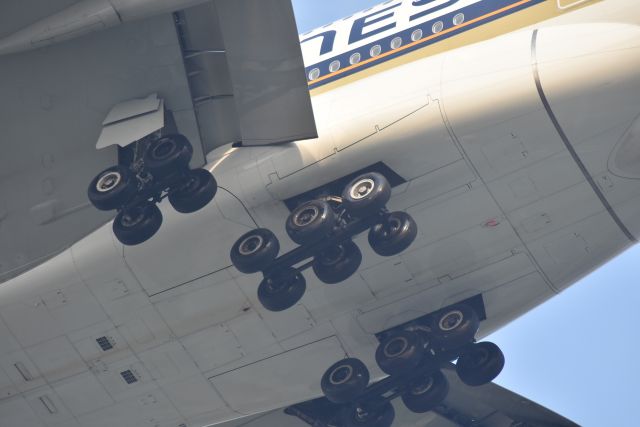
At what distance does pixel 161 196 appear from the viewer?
962 inches

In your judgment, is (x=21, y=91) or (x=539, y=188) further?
(x=21, y=91)

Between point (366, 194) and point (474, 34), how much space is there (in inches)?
162

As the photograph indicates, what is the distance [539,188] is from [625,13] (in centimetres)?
350

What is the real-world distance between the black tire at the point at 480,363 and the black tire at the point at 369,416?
1825 millimetres

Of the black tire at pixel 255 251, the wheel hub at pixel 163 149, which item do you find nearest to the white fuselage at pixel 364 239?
the black tire at pixel 255 251

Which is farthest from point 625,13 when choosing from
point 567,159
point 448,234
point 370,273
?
point 370,273

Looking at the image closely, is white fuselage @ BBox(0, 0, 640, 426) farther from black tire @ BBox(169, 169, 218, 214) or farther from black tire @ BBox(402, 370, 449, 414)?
black tire @ BBox(402, 370, 449, 414)

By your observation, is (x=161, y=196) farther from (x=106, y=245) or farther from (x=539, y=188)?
(x=539, y=188)

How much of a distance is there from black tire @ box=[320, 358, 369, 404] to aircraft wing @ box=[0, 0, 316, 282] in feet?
15.8

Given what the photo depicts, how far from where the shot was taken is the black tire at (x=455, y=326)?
24.8m

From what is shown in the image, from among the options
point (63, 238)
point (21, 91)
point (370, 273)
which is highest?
point (21, 91)

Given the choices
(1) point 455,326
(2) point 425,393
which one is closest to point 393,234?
Answer: (1) point 455,326

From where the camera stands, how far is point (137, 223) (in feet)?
78.1

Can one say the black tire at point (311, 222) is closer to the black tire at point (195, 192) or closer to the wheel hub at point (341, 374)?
the black tire at point (195, 192)
